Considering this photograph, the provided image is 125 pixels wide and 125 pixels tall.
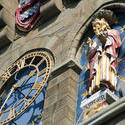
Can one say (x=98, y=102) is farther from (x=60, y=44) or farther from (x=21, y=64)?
(x=21, y=64)

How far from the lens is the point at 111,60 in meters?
9.10

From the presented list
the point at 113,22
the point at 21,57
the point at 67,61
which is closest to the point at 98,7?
the point at 113,22

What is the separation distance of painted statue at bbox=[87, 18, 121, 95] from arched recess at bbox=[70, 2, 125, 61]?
491 mm

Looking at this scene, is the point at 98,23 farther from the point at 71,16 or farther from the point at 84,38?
the point at 71,16

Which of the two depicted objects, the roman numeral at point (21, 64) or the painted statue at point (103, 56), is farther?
the roman numeral at point (21, 64)

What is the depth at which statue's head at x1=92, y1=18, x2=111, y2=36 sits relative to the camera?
9.71 m

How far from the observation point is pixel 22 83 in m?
11.3

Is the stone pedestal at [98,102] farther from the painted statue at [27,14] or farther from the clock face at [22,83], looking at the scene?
the painted statue at [27,14]

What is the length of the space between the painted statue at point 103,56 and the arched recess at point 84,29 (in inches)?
19.3

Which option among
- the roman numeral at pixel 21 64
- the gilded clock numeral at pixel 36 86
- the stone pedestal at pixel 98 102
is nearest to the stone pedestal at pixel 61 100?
the gilded clock numeral at pixel 36 86

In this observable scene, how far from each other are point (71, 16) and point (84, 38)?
101 centimetres

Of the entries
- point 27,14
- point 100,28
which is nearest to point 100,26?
point 100,28

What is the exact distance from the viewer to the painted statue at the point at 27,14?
12613mm

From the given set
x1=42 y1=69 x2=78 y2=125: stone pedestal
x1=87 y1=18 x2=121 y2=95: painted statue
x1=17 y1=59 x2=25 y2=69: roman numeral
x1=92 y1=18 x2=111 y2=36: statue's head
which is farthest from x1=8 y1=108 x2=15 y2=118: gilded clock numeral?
x1=92 y1=18 x2=111 y2=36: statue's head
